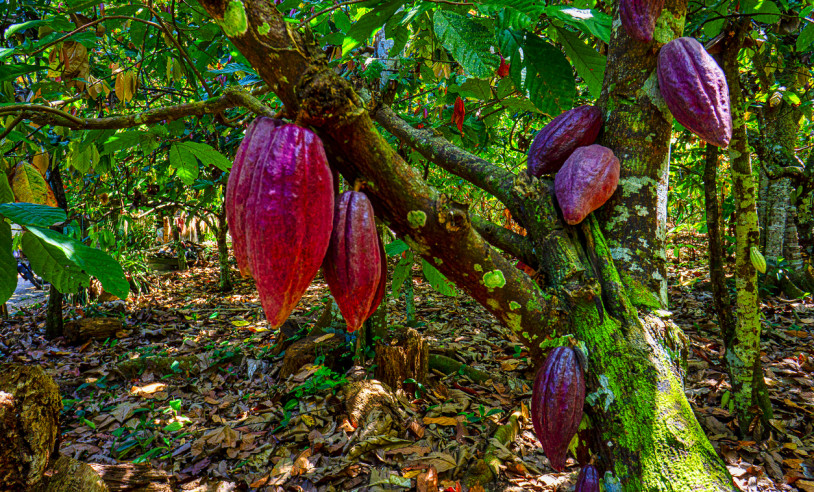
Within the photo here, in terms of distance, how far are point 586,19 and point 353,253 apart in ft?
2.06

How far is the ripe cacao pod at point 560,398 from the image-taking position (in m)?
0.71

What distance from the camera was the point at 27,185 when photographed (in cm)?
146

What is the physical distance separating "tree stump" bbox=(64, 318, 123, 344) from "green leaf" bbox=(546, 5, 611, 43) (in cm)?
460

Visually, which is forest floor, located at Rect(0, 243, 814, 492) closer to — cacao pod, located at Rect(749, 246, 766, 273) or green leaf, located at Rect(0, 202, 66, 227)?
cacao pod, located at Rect(749, 246, 766, 273)

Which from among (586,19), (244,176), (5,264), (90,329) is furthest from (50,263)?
(90,329)

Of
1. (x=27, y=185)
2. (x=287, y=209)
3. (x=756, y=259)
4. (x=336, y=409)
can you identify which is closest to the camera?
(x=287, y=209)

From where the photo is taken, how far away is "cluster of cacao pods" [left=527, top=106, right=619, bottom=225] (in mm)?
779

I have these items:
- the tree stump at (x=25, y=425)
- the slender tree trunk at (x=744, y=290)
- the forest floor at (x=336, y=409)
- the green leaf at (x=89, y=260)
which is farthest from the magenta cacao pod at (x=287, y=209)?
the forest floor at (x=336, y=409)

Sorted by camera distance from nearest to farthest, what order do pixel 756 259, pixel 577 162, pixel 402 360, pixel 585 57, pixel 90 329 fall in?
pixel 577 162
pixel 585 57
pixel 756 259
pixel 402 360
pixel 90 329

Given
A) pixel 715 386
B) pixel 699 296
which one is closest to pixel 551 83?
pixel 715 386

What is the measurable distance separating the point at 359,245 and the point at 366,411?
1.95m

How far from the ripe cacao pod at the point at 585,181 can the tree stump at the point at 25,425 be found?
1.44 metres

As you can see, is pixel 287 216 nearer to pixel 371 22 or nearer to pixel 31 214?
pixel 31 214

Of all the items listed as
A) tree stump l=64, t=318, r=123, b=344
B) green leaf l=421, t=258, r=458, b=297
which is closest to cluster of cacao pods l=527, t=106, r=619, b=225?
green leaf l=421, t=258, r=458, b=297
